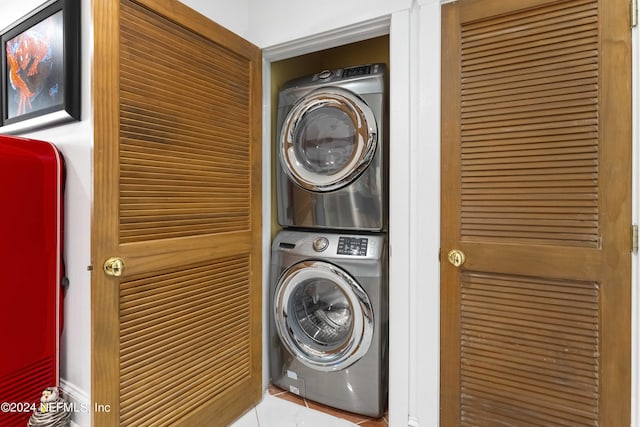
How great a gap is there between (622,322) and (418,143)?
95 cm

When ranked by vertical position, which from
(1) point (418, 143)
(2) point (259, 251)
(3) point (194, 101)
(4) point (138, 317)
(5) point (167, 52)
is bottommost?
(4) point (138, 317)

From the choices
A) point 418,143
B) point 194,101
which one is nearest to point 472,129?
point 418,143

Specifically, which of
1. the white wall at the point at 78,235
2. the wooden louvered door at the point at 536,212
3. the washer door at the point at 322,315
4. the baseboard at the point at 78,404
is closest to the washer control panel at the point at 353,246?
the washer door at the point at 322,315

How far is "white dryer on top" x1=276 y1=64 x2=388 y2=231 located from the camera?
1632mm

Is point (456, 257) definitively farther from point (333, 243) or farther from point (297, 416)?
point (297, 416)

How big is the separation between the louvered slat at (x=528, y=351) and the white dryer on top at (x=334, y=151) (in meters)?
0.63

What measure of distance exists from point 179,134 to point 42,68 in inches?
25.3

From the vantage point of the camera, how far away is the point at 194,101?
4.51 feet

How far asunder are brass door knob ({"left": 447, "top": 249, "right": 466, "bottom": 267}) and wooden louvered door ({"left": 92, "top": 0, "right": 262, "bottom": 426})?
100 centimetres

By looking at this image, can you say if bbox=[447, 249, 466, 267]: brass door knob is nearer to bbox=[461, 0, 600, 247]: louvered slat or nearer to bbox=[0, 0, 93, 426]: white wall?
bbox=[461, 0, 600, 247]: louvered slat

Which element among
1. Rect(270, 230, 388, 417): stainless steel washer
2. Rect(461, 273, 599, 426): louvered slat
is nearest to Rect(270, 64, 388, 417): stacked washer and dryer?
Rect(270, 230, 388, 417): stainless steel washer

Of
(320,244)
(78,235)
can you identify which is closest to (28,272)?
(78,235)

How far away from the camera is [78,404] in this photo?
A: 119 cm

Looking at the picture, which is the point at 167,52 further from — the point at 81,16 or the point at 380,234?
the point at 380,234
